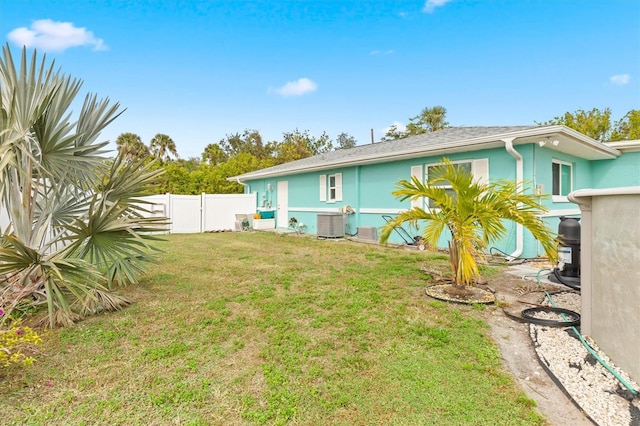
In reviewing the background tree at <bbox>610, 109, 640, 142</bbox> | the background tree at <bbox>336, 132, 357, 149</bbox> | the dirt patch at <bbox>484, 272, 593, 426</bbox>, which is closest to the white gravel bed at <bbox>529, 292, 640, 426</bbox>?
the dirt patch at <bbox>484, 272, 593, 426</bbox>

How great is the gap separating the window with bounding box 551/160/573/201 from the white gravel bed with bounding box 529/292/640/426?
6.40 metres

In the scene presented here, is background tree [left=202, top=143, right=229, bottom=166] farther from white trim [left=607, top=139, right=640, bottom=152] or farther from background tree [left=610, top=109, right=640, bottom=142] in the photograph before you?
background tree [left=610, top=109, right=640, bottom=142]

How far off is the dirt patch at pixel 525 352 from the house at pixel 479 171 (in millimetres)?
1676

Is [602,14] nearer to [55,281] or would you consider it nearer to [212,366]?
[212,366]

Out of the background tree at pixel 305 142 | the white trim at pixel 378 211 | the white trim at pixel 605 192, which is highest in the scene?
the background tree at pixel 305 142

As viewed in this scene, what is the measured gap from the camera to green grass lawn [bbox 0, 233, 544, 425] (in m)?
2.19

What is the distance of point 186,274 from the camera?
20.4ft

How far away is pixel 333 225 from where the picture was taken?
1112cm

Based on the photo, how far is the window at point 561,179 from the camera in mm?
8469

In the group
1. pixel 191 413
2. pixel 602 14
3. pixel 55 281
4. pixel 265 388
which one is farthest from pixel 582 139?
pixel 55 281

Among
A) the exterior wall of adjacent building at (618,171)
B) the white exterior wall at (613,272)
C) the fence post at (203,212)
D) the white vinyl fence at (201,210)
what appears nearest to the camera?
the white exterior wall at (613,272)

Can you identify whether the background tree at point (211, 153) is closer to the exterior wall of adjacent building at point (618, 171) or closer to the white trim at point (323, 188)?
the white trim at point (323, 188)

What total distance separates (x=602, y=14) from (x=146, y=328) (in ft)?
51.4

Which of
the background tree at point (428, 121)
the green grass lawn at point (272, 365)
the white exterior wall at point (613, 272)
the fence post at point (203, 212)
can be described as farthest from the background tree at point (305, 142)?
the white exterior wall at point (613, 272)
